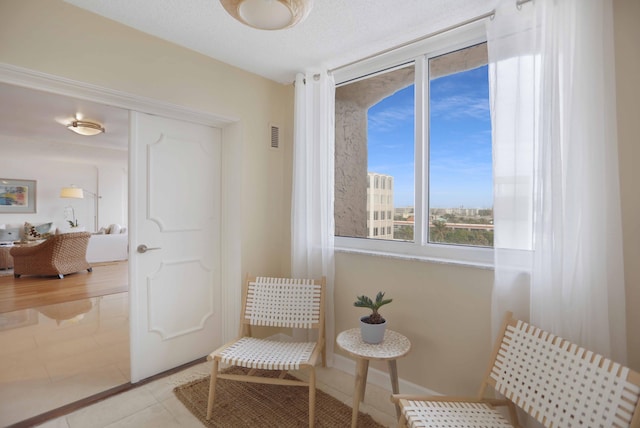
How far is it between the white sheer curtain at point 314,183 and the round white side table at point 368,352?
554 mm

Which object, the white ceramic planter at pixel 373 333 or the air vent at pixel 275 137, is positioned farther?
the air vent at pixel 275 137

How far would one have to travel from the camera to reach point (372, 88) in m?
2.66

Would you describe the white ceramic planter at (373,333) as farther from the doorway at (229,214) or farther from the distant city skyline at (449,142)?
the doorway at (229,214)

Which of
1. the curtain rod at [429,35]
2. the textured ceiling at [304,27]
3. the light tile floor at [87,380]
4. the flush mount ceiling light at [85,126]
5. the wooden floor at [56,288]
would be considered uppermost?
the flush mount ceiling light at [85,126]

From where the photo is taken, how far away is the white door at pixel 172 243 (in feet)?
7.73

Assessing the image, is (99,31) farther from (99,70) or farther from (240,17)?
(240,17)

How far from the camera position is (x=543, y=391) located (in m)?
1.36

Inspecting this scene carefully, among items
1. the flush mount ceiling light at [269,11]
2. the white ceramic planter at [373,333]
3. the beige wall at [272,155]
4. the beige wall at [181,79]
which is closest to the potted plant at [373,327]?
the white ceramic planter at [373,333]

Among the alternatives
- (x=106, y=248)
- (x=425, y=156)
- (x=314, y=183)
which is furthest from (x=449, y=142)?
(x=106, y=248)

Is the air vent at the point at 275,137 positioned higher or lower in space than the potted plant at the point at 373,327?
higher

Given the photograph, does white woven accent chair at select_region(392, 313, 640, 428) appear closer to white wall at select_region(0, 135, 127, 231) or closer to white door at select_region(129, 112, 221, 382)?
white door at select_region(129, 112, 221, 382)

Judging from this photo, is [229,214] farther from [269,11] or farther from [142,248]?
[269,11]

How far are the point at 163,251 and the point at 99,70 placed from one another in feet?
4.21

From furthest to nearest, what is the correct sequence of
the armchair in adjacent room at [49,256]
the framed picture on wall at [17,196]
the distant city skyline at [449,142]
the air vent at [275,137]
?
the framed picture on wall at [17,196] → the armchair in adjacent room at [49,256] → the air vent at [275,137] → the distant city skyline at [449,142]
